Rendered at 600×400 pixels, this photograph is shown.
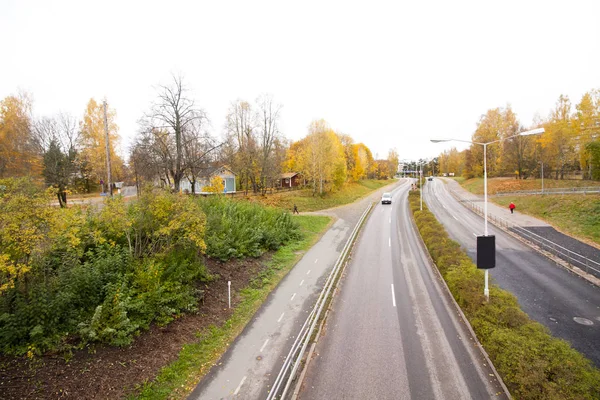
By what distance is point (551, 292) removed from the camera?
636 inches

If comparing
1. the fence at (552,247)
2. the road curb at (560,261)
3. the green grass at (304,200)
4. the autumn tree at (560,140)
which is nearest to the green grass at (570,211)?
the fence at (552,247)

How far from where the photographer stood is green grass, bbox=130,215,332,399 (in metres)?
9.09

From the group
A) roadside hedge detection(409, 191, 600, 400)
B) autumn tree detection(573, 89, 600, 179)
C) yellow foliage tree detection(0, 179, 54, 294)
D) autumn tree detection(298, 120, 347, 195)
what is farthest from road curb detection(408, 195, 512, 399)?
autumn tree detection(573, 89, 600, 179)

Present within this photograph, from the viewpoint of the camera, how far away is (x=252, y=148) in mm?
44750

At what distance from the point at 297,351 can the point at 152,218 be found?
29.6ft

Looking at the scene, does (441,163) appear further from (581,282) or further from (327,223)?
(581,282)

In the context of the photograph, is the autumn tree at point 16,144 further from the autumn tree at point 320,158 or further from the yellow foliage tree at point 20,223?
the autumn tree at point 320,158

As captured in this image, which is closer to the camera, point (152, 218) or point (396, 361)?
point (396, 361)

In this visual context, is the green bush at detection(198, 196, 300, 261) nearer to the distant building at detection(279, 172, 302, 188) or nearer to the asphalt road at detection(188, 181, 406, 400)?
the asphalt road at detection(188, 181, 406, 400)

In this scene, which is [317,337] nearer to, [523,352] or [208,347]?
[208,347]

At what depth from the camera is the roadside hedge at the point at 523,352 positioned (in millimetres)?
7402

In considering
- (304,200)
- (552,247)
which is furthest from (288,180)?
(552,247)

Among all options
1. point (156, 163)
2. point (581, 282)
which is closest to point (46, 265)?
point (156, 163)

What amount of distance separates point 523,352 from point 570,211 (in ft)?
106
